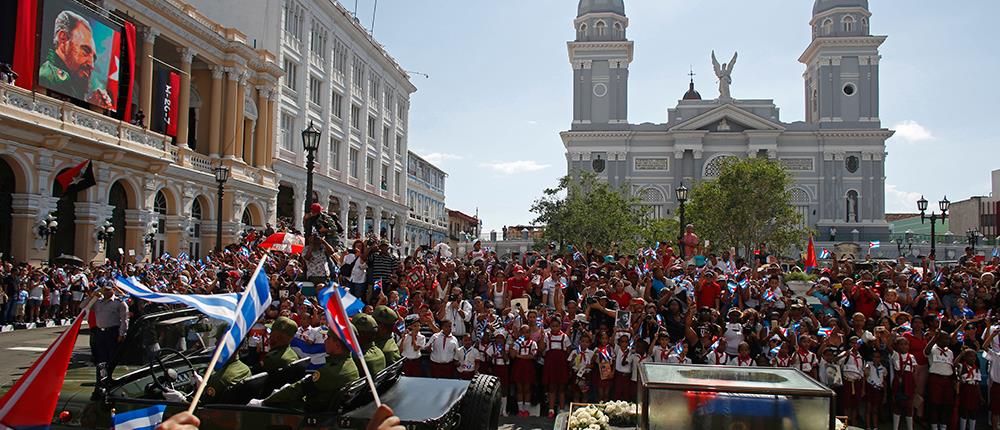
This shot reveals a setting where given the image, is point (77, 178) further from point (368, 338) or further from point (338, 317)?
point (338, 317)

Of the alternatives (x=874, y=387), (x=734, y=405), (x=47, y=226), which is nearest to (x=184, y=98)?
(x=47, y=226)

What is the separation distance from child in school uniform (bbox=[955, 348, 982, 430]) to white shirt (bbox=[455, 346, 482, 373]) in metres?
7.33

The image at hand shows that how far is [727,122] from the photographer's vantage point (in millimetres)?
74000

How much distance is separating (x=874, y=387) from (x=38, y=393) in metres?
11.2

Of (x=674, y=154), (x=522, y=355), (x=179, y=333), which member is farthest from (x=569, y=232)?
(x=179, y=333)

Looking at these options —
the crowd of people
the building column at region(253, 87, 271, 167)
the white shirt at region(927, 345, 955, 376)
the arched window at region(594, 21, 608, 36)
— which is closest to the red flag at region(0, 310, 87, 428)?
the crowd of people

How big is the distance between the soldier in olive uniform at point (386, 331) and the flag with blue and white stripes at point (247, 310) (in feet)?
7.50

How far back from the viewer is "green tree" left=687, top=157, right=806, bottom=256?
5022 cm

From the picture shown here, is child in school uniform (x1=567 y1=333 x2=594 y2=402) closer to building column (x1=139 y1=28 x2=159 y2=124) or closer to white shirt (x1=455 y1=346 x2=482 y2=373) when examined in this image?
white shirt (x1=455 y1=346 x2=482 y2=373)

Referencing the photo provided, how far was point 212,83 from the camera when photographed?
3728cm

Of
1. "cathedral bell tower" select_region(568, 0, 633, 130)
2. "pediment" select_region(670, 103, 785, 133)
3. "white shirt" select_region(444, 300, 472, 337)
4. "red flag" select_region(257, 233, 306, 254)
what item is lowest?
"white shirt" select_region(444, 300, 472, 337)

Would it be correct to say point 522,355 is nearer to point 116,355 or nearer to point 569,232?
point 116,355

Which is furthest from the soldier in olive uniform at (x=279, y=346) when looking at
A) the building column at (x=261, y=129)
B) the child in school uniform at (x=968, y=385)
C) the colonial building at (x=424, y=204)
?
the colonial building at (x=424, y=204)

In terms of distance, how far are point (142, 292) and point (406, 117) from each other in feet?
195
